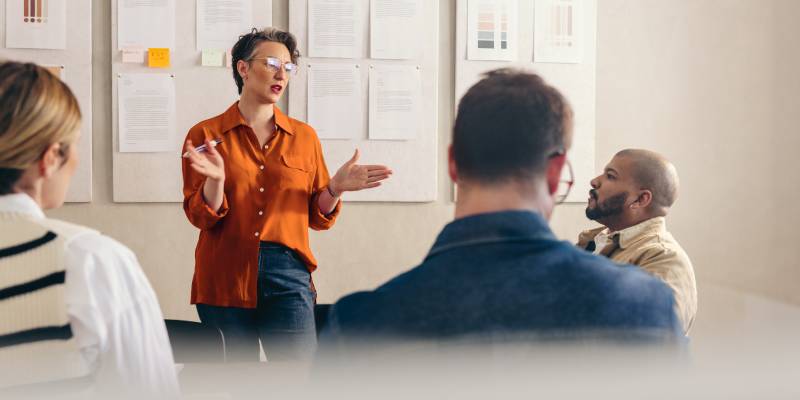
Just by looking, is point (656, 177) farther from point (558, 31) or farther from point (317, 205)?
point (558, 31)

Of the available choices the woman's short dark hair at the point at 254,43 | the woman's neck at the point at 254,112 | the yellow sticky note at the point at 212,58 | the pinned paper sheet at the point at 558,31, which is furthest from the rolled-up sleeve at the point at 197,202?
the pinned paper sheet at the point at 558,31

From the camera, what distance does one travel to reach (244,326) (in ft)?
7.94

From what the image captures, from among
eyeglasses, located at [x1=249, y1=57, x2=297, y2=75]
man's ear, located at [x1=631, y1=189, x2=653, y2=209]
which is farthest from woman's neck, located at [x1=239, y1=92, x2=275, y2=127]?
man's ear, located at [x1=631, y1=189, x2=653, y2=209]

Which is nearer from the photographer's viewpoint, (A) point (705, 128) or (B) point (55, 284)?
(B) point (55, 284)

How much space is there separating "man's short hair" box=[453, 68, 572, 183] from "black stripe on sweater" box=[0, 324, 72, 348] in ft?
1.88

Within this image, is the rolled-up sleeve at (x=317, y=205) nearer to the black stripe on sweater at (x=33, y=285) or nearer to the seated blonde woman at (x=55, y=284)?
the seated blonde woman at (x=55, y=284)

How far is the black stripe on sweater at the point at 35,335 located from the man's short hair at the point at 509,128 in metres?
0.57

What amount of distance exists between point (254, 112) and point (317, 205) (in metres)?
0.36

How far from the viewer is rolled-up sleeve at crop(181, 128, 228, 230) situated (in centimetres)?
233

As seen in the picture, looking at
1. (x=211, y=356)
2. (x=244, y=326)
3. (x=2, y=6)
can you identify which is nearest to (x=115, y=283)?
(x=211, y=356)

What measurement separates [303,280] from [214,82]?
4.92 ft

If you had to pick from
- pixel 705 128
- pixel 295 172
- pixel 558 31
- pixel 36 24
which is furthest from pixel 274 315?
pixel 705 128

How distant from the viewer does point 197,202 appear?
233 centimetres

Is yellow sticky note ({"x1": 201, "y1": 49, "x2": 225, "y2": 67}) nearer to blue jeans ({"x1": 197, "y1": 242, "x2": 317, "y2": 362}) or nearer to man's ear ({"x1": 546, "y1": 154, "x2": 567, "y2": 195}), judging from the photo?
blue jeans ({"x1": 197, "y1": 242, "x2": 317, "y2": 362})
